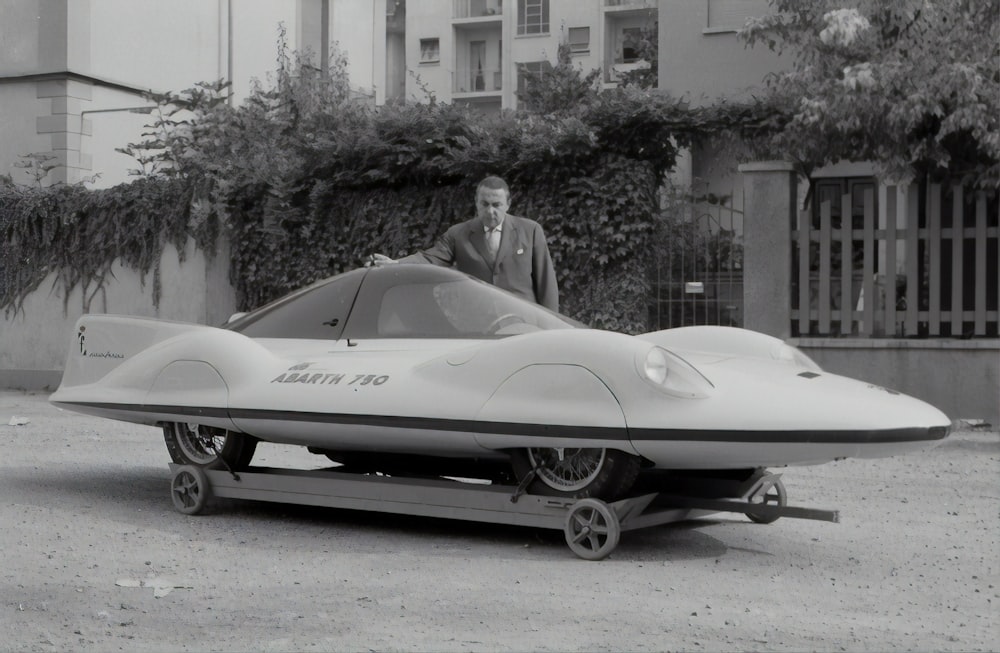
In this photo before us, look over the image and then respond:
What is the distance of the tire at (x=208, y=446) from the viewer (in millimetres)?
7008

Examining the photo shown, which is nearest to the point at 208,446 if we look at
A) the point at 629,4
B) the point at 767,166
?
the point at 767,166

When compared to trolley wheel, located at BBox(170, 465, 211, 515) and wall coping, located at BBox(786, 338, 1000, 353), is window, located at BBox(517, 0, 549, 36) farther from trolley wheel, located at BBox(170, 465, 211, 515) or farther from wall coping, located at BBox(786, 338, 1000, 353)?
trolley wheel, located at BBox(170, 465, 211, 515)

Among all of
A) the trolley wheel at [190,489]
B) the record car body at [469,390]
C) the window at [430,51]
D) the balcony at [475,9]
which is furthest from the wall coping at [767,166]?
the window at [430,51]

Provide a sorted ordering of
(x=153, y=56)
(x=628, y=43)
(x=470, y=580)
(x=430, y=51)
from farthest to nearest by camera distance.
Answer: (x=430, y=51)
(x=628, y=43)
(x=153, y=56)
(x=470, y=580)

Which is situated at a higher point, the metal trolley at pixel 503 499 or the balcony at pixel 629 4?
the balcony at pixel 629 4

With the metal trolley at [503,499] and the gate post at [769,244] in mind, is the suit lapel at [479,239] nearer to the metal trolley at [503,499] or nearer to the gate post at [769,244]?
the metal trolley at [503,499]

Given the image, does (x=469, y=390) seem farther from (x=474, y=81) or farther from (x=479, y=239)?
(x=474, y=81)

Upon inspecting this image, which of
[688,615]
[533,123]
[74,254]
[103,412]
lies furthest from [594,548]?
[74,254]

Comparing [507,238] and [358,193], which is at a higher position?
[358,193]

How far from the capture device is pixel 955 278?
1158 cm

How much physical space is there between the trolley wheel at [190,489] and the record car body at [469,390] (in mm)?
143

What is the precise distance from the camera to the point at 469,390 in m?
5.98

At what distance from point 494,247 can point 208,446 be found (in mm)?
2260

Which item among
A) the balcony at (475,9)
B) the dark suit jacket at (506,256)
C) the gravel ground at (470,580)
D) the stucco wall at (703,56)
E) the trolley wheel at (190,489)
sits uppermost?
the balcony at (475,9)
